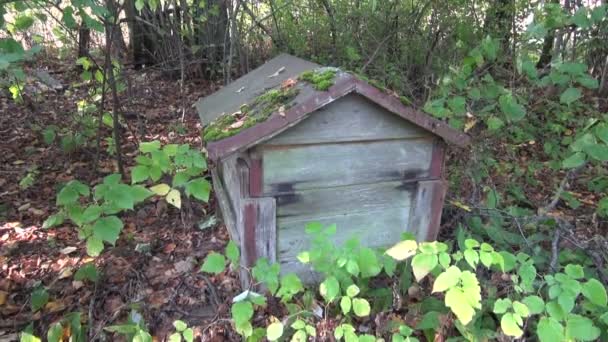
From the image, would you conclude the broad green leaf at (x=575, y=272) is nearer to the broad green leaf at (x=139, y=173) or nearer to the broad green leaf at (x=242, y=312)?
the broad green leaf at (x=242, y=312)

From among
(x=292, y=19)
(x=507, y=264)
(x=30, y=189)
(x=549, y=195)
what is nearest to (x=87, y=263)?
(x=30, y=189)

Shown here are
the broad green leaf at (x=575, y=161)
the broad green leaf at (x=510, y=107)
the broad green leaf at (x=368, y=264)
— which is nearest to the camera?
the broad green leaf at (x=368, y=264)

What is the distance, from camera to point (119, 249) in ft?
10.1

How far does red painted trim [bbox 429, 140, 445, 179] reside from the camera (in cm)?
237

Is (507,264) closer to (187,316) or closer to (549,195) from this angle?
(187,316)

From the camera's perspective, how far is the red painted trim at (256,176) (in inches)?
83.6

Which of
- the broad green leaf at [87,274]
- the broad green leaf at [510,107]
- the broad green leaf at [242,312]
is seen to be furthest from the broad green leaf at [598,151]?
the broad green leaf at [87,274]

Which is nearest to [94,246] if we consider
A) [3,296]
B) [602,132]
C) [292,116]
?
[3,296]

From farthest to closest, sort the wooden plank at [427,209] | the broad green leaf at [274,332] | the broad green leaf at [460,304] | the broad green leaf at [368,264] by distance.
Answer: the wooden plank at [427,209], the broad green leaf at [368,264], the broad green leaf at [274,332], the broad green leaf at [460,304]

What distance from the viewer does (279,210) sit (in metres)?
2.32

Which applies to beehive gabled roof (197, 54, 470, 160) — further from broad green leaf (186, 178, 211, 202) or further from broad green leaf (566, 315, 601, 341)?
broad green leaf (566, 315, 601, 341)

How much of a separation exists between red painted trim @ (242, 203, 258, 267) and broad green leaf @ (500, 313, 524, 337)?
4.03ft

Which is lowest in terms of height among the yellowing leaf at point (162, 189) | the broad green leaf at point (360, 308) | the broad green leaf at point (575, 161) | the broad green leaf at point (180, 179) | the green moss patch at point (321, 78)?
the broad green leaf at point (360, 308)

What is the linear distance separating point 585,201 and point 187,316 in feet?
11.4
